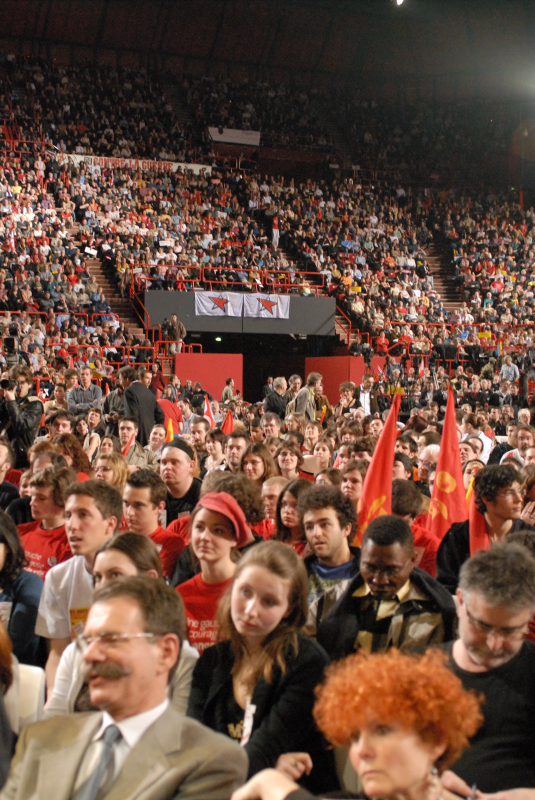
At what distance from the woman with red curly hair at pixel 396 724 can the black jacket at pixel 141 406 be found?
8032 mm

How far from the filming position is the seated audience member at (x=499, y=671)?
2613mm

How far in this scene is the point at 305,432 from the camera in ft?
32.6

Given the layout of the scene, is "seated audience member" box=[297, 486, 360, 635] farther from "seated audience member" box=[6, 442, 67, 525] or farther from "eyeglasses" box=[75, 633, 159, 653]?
"seated audience member" box=[6, 442, 67, 525]

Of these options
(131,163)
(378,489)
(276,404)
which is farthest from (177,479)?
(131,163)

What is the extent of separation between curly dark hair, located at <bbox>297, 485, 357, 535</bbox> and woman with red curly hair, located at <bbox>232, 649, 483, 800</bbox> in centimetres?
206

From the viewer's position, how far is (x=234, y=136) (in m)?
33.0

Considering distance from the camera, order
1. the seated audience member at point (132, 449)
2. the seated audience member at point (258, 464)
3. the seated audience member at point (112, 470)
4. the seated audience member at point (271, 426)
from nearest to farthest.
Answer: the seated audience member at point (112, 470) < the seated audience member at point (258, 464) < the seated audience member at point (132, 449) < the seated audience member at point (271, 426)

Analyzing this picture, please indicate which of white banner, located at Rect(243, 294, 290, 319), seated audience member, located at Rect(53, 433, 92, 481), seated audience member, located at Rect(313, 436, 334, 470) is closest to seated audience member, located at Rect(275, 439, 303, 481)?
seated audience member, located at Rect(313, 436, 334, 470)

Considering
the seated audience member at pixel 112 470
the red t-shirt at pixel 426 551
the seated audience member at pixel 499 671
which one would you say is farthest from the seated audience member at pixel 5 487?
the seated audience member at pixel 499 671

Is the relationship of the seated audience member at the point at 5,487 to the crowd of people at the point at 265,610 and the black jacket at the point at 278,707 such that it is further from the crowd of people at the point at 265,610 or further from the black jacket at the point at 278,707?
the black jacket at the point at 278,707

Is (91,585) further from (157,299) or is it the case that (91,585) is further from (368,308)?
(368,308)

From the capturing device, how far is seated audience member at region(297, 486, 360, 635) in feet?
12.7

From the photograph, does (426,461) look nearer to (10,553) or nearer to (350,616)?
(350,616)

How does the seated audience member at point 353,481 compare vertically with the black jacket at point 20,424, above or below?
below
